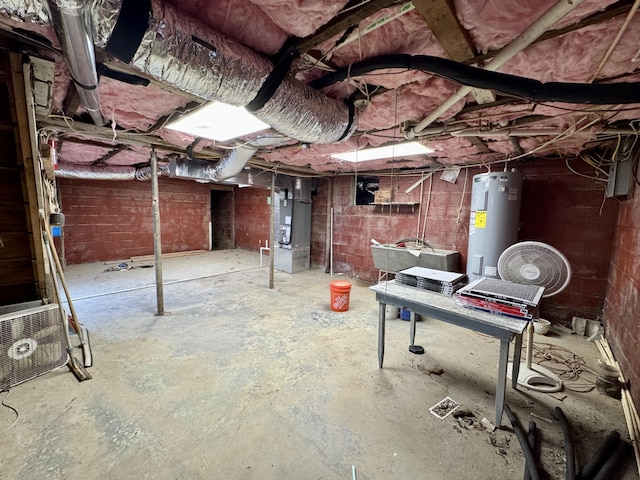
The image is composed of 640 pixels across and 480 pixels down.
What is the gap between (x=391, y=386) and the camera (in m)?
2.10

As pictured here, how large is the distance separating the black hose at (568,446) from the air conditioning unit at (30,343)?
346cm

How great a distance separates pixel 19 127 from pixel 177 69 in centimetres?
164

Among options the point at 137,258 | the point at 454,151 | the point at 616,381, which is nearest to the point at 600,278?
the point at 616,381

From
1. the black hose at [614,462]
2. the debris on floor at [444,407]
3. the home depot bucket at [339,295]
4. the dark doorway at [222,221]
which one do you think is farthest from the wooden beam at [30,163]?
the dark doorway at [222,221]

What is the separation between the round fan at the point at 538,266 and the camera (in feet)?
6.22

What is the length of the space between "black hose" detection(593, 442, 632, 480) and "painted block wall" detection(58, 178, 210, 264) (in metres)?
7.99

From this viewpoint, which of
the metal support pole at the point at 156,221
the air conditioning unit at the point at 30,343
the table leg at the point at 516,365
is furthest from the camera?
the metal support pole at the point at 156,221

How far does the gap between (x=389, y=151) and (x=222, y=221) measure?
6.82 m

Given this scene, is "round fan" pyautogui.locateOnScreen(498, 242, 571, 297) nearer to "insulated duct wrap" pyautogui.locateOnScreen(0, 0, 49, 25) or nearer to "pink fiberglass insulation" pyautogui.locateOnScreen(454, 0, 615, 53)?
"pink fiberglass insulation" pyautogui.locateOnScreen(454, 0, 615, 53)

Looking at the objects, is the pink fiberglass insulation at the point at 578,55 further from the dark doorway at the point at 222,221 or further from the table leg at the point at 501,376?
the dark doorway at the point at 222,221

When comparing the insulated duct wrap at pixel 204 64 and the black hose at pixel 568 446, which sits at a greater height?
the insulated duct wrap at pixel 204 64

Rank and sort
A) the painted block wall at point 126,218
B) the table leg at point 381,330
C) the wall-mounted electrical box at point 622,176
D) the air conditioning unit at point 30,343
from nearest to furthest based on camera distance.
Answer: the air conditioning unit at point 30,343 → the table leg at point 381,330 → the wall-mounted electrical box at point 622,176 → the painted block wall at point 126,218

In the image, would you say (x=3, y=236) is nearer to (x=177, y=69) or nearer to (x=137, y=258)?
(x=177, y=69)

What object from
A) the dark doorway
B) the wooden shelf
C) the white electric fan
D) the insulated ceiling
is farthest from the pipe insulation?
the white electric fan
